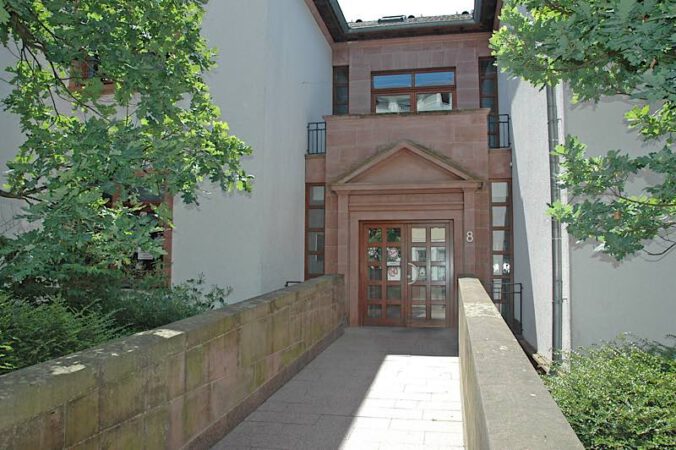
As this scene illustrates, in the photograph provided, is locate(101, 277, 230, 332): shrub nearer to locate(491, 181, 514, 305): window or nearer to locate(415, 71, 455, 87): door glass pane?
locate(491, 181, 514, 305): window

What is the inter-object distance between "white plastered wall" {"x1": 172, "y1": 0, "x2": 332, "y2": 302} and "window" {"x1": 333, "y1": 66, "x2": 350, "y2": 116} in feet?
12.0

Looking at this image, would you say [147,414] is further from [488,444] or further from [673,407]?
[673,407]

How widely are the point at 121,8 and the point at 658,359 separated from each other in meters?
5.37

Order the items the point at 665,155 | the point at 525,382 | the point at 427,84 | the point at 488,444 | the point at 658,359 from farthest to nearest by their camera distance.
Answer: the point at 427,84 → the point at 658,359 → the point at 665,155 → the point at 525,382 → the point at 488,444

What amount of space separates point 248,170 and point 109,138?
226 inches

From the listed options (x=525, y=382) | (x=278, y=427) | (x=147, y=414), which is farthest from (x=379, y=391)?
(x=525, y=382)

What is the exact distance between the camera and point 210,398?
4.46 meters

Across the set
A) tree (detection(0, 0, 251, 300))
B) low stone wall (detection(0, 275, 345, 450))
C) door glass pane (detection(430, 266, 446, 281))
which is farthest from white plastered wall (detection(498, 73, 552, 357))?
tree (detection(0, 0, 251, 300))

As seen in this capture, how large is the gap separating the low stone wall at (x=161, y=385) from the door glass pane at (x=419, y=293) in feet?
18.0

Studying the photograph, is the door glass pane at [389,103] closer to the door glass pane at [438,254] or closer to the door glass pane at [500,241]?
the door glass pane at [438,254]

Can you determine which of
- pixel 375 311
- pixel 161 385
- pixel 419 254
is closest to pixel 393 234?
pixel 419 254

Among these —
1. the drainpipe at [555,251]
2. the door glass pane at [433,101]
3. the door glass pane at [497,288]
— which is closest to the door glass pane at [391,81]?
the door glass pane at [433,101]

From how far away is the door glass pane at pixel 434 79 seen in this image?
45.4ft

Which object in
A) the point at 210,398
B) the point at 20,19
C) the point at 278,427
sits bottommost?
the point at 278,427
